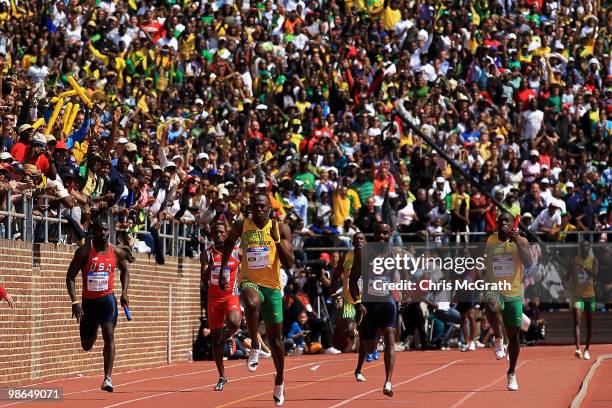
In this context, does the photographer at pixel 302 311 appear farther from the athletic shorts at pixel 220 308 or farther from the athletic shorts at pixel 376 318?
the athletic shorts at pixel 376 318

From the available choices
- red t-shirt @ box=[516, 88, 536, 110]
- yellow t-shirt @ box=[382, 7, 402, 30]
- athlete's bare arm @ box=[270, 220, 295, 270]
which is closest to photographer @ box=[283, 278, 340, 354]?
red t-shirt @ box=[516, 88, 536, 110]

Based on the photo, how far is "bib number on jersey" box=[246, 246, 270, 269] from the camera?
17.9m

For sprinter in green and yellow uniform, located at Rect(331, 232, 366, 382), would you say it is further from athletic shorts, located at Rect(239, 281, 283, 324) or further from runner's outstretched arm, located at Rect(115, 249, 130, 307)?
runner's outstretched arm, located at Rect(115, 249, 130, 307)

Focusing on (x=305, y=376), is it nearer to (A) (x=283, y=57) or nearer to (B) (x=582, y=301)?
(B) (x=582, y=301)

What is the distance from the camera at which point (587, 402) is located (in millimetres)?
18906

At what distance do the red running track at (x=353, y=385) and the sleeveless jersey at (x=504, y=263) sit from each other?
1.44m

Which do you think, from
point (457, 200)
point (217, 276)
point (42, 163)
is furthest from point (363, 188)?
point (42, 163)

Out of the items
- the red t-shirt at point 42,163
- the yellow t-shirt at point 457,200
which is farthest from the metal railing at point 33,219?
the yellow t-shirt at point 457,200

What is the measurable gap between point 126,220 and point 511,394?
7465mm

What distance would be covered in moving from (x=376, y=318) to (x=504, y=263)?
8.24ft

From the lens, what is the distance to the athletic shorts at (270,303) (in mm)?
17625

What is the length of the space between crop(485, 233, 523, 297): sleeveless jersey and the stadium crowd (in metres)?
6.58

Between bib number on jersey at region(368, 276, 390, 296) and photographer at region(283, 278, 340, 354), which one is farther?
photographer at region(283, 278, 340, 354)

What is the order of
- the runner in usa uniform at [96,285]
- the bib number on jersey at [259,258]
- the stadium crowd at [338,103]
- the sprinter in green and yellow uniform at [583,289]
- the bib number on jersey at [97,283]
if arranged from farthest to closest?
the stadium crowd at [338,103], the sprinter in green and yellow uniform at [583,289], the bib number on jersey at [97,283], the runner in usa uniform at [96,285], the bib number on jersey at [259,258]
